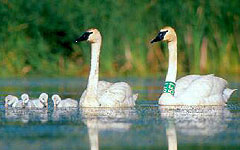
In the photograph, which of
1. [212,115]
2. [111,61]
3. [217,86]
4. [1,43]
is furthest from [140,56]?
[212,115]

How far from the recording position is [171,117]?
10383 mm

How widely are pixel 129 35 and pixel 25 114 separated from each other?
10.3m

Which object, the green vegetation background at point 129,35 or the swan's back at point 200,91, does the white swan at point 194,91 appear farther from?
the green vegetation background at point 129,35

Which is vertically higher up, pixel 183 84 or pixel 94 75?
pixel 94 75

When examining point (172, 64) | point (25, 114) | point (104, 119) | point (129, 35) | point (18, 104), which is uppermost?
Result: point (129, 35)

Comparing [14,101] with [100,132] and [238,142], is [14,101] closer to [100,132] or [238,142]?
[100,132]

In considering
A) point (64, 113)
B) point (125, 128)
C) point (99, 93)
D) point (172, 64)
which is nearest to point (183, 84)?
point (172, 64)

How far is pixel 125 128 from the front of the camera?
29.9 feet

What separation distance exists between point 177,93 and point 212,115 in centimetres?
188

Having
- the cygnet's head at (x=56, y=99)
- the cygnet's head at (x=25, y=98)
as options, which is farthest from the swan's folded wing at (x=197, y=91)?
the cygnet's head at (x=25, y=98)

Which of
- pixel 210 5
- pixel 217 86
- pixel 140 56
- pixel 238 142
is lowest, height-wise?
pixel 238 142

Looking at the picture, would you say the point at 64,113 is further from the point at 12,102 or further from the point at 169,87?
the point at 169,87

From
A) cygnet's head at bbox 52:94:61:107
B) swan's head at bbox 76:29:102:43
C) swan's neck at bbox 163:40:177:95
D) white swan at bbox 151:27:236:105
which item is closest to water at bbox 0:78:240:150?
cygnet's head at bbox 52:94:61:107

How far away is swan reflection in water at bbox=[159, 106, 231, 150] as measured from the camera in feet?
28.4
